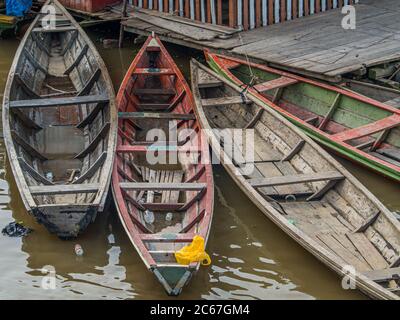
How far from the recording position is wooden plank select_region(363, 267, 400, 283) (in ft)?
25.7

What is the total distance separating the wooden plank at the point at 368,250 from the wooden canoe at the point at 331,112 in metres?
1.67

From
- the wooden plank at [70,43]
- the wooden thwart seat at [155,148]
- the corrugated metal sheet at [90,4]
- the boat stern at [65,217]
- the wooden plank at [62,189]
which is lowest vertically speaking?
the boat stern at [65,217]

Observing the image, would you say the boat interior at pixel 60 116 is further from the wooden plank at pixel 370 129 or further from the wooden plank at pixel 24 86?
the wooden plank at pixel 370 129

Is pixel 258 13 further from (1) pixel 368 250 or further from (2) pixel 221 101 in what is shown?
(1) pixel 368 250

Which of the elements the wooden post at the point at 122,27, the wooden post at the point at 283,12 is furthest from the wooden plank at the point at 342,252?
the wooden post at the point at 122,27

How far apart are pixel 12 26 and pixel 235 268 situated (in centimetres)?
963

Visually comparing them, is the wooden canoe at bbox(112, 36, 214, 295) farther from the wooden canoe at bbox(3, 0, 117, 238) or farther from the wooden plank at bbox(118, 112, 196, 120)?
the wooden canoe at bbox(3, 0, 117, 238)

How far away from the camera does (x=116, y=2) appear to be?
1698 centimetres

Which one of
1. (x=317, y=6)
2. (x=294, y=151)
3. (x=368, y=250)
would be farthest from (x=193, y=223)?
(x=317, y=6)

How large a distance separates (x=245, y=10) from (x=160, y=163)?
5.03 m

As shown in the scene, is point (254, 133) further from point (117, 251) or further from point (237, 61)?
point (117, 251)

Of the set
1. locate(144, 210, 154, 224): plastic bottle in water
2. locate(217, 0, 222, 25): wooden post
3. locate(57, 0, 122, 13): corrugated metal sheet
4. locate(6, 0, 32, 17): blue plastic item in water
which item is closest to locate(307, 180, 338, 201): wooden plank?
locate(144, 210, 154, 224): plastic bottle in water

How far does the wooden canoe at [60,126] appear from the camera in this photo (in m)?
9.09
